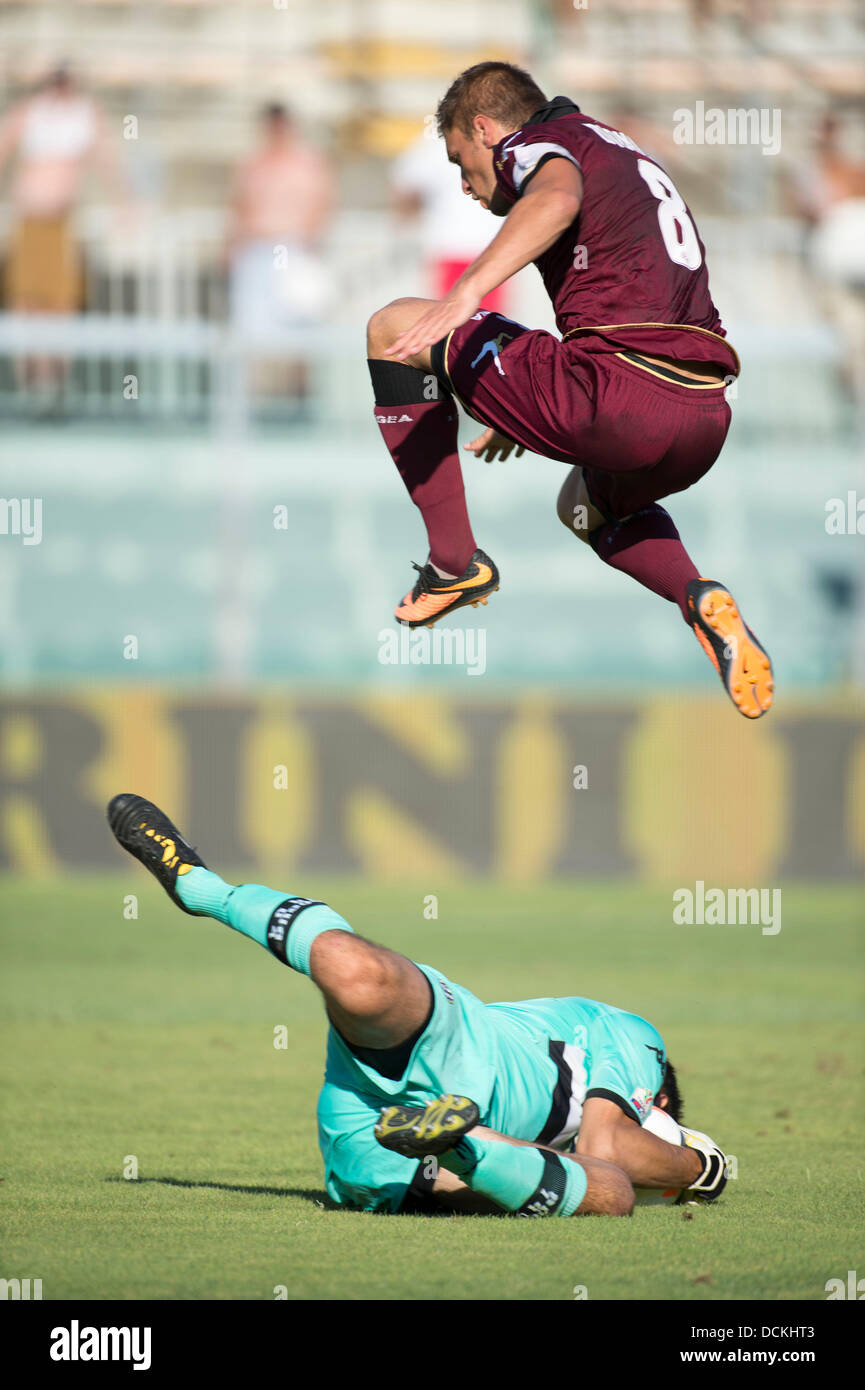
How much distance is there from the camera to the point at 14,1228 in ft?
17.0

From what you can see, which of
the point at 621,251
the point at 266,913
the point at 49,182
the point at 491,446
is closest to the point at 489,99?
the point at 621,251

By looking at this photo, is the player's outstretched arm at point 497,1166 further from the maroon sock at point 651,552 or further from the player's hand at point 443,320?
the player's hand at point 443,320

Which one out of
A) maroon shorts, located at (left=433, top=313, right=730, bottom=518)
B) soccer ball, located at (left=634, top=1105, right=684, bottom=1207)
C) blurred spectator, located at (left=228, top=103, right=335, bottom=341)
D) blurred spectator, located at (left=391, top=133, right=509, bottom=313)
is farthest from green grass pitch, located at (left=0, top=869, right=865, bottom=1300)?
blurred spectator, located at (left=391, top=133, right=509, bottom=313)

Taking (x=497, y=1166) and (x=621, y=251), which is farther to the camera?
(x=621, y=251)

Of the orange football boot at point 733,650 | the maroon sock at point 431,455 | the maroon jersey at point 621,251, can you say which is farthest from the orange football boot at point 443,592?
the maroon jersey at point 621,251

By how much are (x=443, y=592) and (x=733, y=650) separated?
1.06 meters

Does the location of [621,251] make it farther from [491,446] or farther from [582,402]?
[491,446]

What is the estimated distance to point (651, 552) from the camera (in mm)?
5906

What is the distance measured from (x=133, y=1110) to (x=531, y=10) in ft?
45.7

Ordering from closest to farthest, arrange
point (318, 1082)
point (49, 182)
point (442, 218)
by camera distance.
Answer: point (318, 1082)
point (442, 218)
point (49, 182)

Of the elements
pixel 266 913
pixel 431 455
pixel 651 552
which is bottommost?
pixel 266 913

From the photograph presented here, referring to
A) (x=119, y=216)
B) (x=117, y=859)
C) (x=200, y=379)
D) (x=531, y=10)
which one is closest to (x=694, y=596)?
(x=117, y=859)

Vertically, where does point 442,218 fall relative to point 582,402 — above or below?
above
